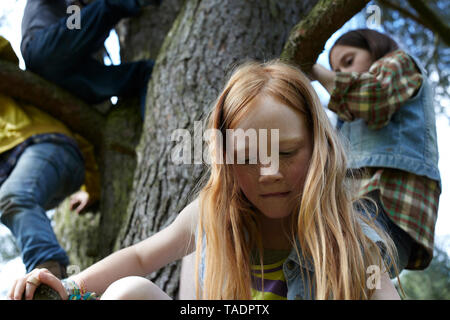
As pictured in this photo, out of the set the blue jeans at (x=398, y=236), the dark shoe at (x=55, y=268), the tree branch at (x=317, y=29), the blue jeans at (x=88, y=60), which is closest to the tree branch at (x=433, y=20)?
the tree branch at (x=317, y=29)

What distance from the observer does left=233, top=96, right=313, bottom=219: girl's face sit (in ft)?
3.42

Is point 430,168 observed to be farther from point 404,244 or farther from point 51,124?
point 51,124

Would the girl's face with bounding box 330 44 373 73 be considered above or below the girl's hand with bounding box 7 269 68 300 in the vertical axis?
above

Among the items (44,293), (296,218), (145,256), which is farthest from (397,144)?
(44,293)

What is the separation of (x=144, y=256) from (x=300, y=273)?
339 mm

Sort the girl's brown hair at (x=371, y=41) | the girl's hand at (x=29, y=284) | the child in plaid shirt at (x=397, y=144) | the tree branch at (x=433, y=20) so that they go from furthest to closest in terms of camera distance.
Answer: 1. the tree branch at (x=433, y=20)
2. the girl's brown hair at (x=371, y=41)
3. the child in plaid shirt at (x=397, y=144)
4. the girl's hand at (x=29, y=284)

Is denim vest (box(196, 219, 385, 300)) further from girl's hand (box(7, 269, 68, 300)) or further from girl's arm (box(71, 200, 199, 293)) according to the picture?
girl's hand (box(7, 269, 68, 300))

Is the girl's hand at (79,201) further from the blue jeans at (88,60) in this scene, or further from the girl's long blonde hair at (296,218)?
the girl's long blonde hair at (296,218)

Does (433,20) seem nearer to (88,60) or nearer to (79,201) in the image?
(88,60)

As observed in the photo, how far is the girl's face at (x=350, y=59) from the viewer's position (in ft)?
5.79

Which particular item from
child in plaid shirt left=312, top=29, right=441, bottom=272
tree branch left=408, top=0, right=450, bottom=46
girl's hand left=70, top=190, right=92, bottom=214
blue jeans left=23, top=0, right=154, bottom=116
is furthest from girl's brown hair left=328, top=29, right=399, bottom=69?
girl's hand left=70, top=190, right=92, bottom=214

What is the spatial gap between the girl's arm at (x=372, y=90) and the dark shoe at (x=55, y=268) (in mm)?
967

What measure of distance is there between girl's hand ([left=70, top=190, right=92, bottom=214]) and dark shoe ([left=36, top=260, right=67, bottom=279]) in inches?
20.9

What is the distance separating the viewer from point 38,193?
1737 millimetres
